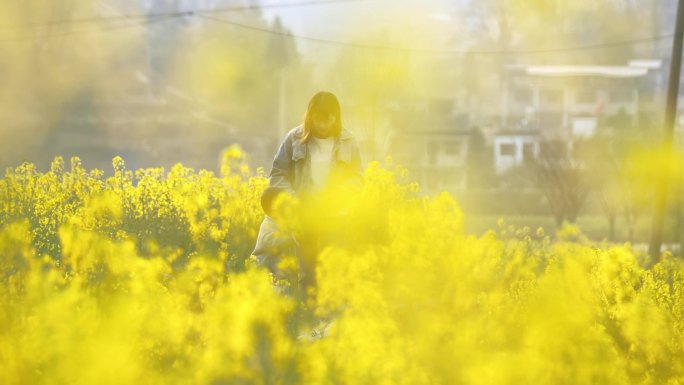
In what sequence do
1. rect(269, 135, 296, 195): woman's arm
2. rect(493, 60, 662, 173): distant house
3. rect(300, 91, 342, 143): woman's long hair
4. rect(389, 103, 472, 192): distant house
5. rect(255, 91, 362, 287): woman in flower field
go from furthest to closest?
1. rect(493, 60, 662, 173): distant house
2. rect(389, 103, 472, 192): distant house
3. rect(269, 135, 296, 195): woman's arm
4. rect(255, 91, 362, 287): woman in flower field
5. rect(300, 91, 342, 143): woman's long hair

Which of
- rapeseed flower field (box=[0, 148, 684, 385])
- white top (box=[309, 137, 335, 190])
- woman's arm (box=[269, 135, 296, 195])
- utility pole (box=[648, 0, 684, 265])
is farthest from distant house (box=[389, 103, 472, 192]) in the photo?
white top (box=[309, 137, 335, 190])

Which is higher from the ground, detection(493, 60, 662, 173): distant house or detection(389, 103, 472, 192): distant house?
detection(493, 60, 662, 173): distant house

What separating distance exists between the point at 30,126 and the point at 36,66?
9.89 ft

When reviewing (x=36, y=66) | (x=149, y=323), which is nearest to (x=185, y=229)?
(x=149, y=323)

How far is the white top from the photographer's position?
271 inches

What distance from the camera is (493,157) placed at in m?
55.9

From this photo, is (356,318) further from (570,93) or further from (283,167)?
(570,93)

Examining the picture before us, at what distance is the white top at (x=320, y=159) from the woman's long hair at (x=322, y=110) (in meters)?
0.06

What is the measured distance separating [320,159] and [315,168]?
6 centimetres

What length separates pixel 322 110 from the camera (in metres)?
6.70

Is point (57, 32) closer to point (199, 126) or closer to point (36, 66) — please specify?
point (36, 66)

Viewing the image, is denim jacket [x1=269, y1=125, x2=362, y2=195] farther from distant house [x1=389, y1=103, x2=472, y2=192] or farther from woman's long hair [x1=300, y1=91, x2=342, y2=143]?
distant house [x1=389, y1=103, x2=472, y2=192]

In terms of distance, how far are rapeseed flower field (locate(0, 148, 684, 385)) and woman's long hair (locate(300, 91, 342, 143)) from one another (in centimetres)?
41

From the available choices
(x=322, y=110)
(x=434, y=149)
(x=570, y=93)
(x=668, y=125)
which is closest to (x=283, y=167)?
(x=322, y=110)
